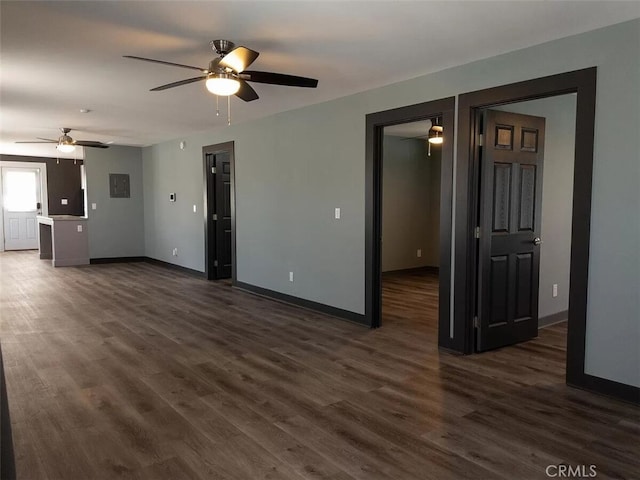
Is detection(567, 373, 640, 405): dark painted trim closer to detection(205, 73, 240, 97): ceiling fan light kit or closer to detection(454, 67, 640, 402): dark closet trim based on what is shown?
detection(454, 67, 640, 402): dark closet trim

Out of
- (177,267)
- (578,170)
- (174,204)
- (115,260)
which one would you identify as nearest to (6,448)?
(578,170)

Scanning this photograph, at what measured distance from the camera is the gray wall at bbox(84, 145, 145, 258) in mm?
9633

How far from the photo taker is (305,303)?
226 inches

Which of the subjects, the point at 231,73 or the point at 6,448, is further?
the point at 231,73

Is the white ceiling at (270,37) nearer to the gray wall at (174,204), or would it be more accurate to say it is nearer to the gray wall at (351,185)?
the gray wall at (351,185)

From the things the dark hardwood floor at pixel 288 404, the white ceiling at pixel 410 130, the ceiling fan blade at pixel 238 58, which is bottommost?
the dark hardwood floor at pixel 288 404

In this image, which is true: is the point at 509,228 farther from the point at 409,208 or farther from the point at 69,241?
the point at 69,241

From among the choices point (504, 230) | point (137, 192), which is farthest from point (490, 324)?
point (137, 192)

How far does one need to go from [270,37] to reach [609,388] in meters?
3.23

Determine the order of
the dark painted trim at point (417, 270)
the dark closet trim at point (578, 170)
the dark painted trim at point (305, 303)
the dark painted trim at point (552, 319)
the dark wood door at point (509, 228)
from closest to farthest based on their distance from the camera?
the dark closet trim at point (578, 170) → the dark wood door at point (509, 228) → the dark painted trim at point (552, 319) → the dark painted trim at point (305, 303) → the dark painted trim at point (417, 270)

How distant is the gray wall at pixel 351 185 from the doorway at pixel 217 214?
32cm

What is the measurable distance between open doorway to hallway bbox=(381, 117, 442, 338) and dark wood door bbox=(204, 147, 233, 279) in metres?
2.62

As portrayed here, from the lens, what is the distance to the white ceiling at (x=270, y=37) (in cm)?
275

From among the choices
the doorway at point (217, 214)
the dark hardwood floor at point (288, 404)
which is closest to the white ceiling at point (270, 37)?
the dark hardwood floor at point (288, 404)
